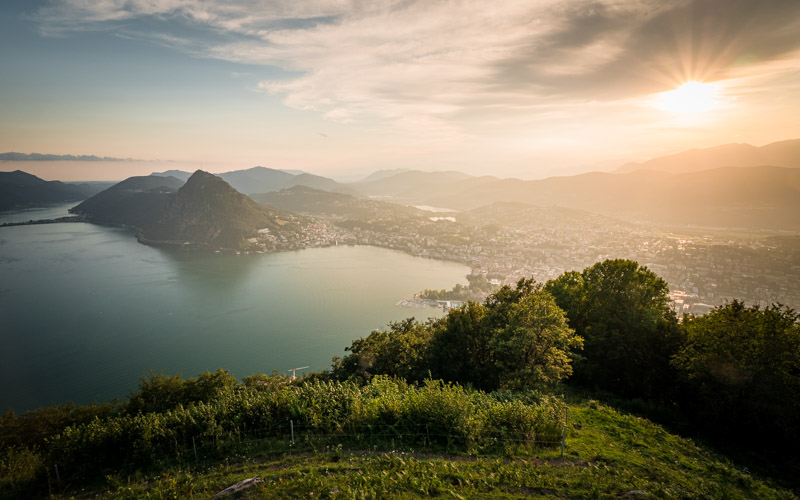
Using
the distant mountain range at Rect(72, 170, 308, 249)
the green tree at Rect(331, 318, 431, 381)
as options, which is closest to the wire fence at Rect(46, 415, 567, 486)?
the green tree at Rect(331, 318, 431, 381)

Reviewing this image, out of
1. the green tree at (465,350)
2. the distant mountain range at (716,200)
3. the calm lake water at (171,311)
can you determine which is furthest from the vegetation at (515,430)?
the distant mountain range at (716,200)

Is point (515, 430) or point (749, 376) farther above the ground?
point (749, 376)

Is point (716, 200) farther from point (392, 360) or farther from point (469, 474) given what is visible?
point (469, 474)

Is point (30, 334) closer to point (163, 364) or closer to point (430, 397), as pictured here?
point (163, 364)

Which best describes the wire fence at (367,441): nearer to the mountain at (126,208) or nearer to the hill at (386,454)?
the hill at (386,454)

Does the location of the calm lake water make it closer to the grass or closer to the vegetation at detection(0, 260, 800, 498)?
the vegetation at detection(0, 260, 800, 498)

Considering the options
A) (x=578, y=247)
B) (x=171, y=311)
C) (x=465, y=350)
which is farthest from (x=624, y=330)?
(x=578, y=247)
